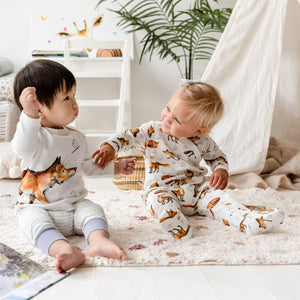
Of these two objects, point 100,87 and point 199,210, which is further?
point 100,87

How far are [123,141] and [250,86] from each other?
99 centimetres

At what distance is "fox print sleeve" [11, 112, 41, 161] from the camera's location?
4.10ft

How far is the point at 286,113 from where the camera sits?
2.70 metres

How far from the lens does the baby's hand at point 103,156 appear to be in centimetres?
147

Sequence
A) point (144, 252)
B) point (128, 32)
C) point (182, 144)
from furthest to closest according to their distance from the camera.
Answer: point (128, 32) → point (182, 144) → point (144, 252)

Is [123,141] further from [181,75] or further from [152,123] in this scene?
[181,75]

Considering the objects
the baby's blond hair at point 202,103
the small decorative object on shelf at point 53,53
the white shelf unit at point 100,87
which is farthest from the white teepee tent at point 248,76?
the small decorative object on shelf at point 53,53

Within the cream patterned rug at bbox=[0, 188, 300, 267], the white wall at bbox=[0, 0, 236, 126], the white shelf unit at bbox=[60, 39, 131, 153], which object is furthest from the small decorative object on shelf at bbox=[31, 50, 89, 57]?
the cream patterned rug at bbox=[0, 188, 300, 267]

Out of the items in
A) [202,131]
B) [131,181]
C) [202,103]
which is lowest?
[131,181]

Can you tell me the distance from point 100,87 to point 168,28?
0.67 metres

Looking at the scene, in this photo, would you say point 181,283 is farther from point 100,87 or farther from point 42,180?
point 100,87

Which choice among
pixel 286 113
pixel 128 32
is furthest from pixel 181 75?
pixel 286 113

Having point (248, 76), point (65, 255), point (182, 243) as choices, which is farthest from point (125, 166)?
point (248, 76)

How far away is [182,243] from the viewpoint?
1367mm
